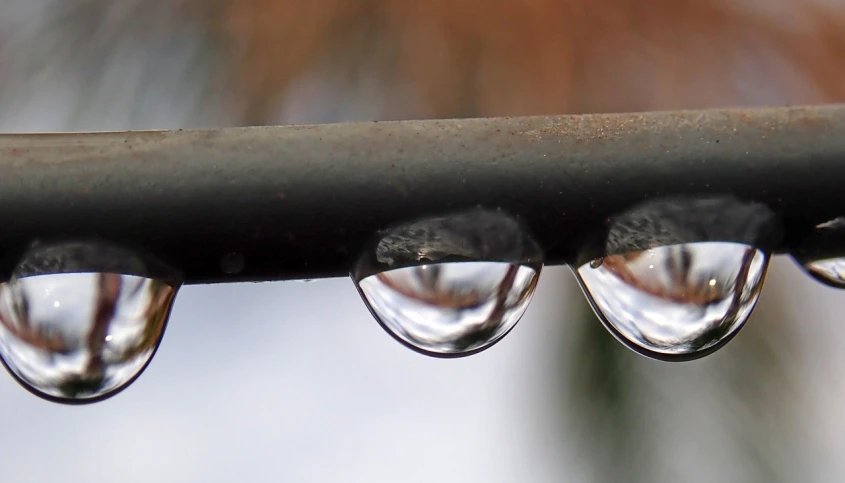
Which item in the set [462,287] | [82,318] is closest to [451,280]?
[462,287]

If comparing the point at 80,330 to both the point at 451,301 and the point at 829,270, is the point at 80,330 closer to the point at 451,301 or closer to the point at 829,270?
the point at 451,301

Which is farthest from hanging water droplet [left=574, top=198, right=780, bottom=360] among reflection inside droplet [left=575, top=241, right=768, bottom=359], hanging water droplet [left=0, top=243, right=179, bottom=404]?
hanging water droplet [left=0, top=243, right=179, bottom=404]

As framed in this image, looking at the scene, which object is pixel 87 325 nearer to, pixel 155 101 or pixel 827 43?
pixel 155 101

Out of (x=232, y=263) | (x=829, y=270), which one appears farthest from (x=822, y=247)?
(x=232, y=263)

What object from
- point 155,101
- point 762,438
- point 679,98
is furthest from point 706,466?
point 155,101

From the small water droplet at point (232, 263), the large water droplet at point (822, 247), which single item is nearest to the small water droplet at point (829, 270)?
the large water droplet at point (822, 247)

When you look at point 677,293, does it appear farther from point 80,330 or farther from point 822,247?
point 80,330
